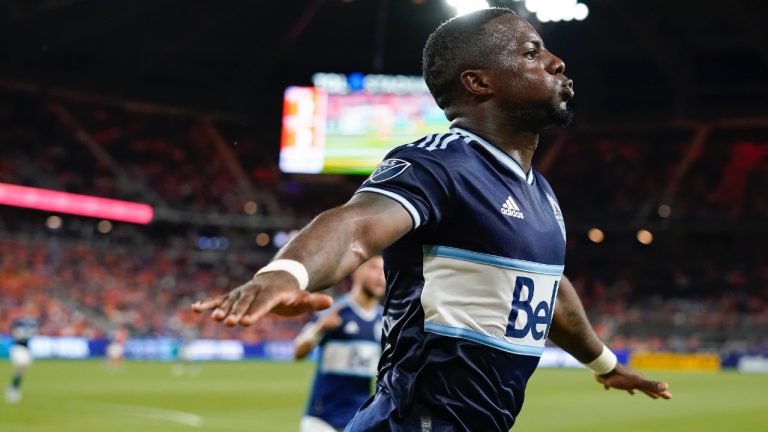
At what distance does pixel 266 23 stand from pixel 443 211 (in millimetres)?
47532

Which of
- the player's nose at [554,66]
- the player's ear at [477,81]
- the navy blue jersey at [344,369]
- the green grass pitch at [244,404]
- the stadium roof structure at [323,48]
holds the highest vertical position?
the stadium roof structure at [323,48]

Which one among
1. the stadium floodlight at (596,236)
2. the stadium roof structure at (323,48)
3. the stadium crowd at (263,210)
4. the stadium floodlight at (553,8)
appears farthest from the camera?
the stadium floodlight at (596,236)

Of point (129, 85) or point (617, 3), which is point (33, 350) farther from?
point (617, 3)

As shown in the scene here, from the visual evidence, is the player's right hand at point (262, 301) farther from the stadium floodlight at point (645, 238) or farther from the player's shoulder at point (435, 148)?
the stadium floodlight at point (645, 238)

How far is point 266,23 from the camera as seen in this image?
49062mm

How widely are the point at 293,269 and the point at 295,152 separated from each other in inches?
1523

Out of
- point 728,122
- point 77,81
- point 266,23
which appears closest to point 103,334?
point 77,81

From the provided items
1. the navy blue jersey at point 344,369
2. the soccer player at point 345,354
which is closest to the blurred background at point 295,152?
the soccer player at point 345,354

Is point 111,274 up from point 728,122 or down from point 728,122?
down

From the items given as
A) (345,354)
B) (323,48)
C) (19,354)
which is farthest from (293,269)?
(323,48)

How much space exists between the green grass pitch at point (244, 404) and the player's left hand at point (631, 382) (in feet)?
40.9

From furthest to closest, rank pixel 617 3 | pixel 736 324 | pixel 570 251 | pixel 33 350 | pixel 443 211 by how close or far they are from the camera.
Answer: pixel 570 251 → pixel 736 324 → pixel 617 3 → pixel 33 350 → pixel 443 211

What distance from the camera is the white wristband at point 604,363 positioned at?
13.9 feet

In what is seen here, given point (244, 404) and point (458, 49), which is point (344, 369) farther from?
point (244, 404)
